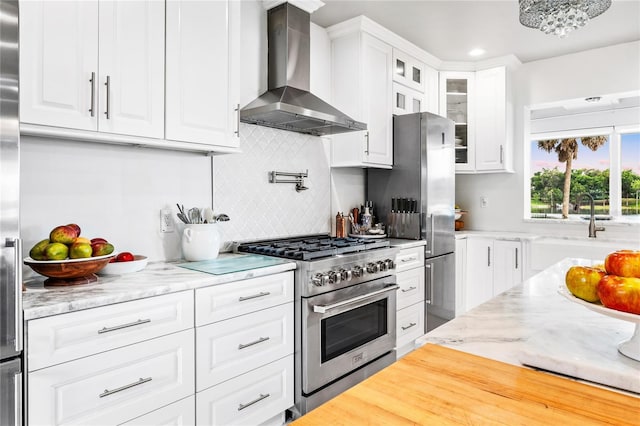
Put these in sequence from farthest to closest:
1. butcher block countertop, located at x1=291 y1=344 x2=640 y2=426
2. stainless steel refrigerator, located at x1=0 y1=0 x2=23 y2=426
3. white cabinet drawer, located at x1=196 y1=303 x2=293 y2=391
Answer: white cabinet drawer, located at x1=196 y1=303 x2=293 y2=391
stainless steel refrigerator, located at x1=0 y1=0 x2=23 y2=426
butcher block countertop, located at x1=291 y1=344 x2=640 y2=426

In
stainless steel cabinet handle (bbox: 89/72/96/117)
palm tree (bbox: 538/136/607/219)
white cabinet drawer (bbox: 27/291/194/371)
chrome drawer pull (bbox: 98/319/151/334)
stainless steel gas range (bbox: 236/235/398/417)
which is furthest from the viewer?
palm tree (bbox: 538/136/607/219)

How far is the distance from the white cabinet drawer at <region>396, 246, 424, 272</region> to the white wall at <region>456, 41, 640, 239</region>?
1658 millimetres

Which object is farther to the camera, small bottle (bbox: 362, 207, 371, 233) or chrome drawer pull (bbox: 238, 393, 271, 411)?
small bottle (bbox: 362, 207, 371, 233)

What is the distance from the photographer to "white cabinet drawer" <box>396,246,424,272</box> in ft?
10.3

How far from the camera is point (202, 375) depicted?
6.01 feet

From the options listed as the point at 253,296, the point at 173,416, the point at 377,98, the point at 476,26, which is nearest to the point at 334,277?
the point at 253,296

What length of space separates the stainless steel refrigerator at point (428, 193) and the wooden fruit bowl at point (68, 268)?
2526 millimetres

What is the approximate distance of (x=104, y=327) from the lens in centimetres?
150

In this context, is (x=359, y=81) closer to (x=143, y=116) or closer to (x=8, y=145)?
(x=143, y=116)

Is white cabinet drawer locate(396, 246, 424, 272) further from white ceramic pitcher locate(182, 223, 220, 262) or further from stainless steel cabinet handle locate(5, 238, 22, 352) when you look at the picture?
stainless steel cabinet handle locate(5, 238, 22, 352)

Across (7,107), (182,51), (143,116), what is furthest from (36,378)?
(182,51)

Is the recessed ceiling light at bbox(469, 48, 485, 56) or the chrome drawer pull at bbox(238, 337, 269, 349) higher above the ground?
the recessed ceiling light at bbox(469, 48, 485, 56)

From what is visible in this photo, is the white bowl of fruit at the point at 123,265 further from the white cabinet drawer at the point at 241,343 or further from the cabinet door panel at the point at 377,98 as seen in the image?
the cabinet door panel at the point at 377,98

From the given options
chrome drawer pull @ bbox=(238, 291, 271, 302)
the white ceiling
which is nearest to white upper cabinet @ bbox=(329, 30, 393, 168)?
the white ceiling
